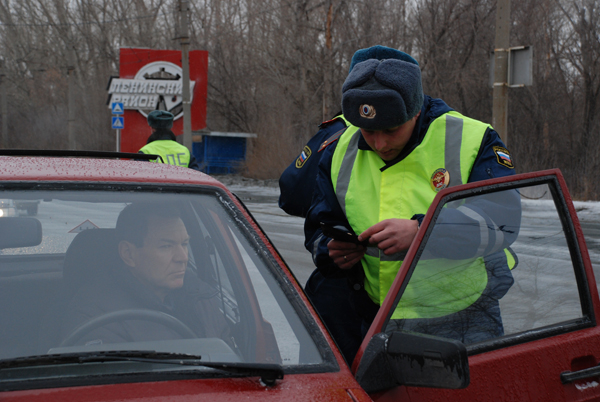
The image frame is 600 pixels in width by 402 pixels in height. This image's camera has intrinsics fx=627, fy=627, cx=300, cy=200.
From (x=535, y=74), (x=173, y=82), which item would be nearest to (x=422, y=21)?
(x=535, y=74)

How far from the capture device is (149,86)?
2592 centimetres

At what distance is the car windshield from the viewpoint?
1623mm

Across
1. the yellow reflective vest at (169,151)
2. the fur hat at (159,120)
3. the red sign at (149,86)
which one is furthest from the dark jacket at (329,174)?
the red sign at (149,86)

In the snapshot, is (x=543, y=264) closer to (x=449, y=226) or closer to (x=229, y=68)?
(x=449, y=226)

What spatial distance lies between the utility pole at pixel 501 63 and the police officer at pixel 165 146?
250 inches

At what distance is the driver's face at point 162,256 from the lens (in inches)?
74.9

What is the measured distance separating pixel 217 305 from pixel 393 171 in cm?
73

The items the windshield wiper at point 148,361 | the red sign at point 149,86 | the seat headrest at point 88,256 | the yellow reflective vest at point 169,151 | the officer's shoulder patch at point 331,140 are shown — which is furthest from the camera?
the red sign at point 149,86

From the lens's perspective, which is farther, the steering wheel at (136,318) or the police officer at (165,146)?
the police officer at (165,146)

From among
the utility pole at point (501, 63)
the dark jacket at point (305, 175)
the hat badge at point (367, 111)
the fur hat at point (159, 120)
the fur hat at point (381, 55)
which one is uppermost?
the utility pole at point (501, 63)

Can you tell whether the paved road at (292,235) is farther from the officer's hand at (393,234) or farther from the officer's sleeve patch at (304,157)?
the officer's hand at (393,234)

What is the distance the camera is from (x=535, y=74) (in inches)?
916

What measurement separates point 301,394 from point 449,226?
0.65 metres

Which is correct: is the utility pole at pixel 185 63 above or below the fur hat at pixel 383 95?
above
